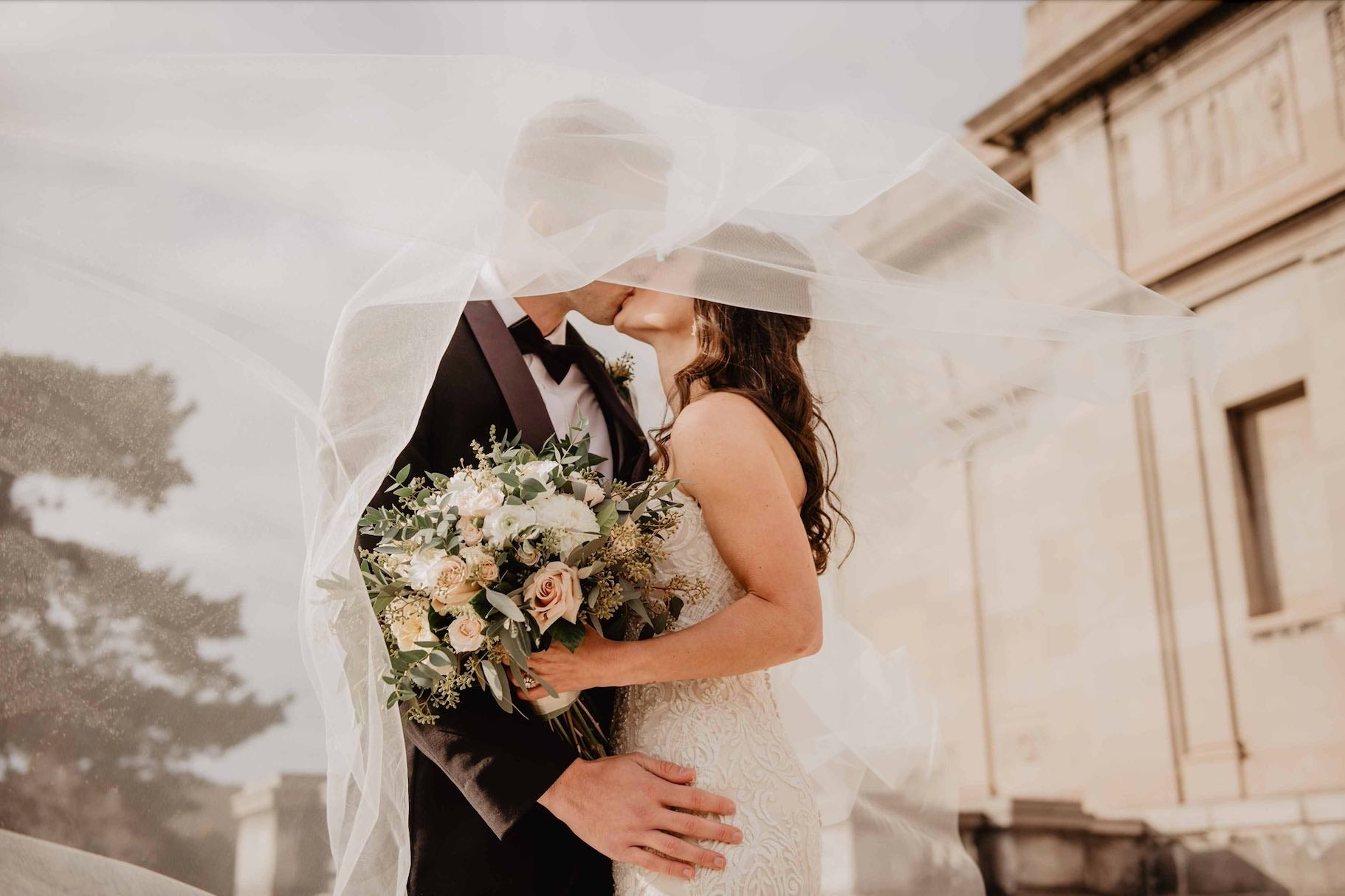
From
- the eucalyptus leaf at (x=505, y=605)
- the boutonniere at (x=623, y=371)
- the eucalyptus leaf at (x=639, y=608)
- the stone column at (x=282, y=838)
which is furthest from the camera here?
the boutonniere at (x=623, y=371)

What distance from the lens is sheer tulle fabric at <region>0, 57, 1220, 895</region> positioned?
2.54 meters

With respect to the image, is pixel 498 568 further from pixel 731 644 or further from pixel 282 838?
pixel 282 838

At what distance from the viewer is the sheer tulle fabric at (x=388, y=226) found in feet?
8.32

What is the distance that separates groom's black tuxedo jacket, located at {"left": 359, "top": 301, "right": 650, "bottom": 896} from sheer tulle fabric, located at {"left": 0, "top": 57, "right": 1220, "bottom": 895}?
0.50 feet

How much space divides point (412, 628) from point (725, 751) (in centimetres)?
79

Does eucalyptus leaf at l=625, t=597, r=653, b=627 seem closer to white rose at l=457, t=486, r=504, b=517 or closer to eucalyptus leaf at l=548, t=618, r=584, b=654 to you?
eucalyptus leaf at l=548, t=618, r=584, b=654

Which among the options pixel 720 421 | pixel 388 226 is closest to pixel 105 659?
pixel 388 226

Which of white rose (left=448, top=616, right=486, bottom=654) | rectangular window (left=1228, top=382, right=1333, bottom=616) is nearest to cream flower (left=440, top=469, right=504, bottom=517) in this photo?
white rose (left=448, top=616, right=486, bottom=654)

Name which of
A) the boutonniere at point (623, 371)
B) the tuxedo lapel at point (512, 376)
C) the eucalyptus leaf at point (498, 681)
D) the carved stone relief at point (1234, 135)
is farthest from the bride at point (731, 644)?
the carved stone relief at point (1234, 135)

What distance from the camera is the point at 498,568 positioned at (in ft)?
7.97

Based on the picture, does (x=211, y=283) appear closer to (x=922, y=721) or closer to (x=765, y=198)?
(x=765, y=198)

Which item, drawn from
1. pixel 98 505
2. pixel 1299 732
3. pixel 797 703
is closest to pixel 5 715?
pixel 98 505

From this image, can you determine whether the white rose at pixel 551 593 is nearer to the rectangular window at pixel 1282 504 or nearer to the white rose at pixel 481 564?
the white rose at pixel 481 564

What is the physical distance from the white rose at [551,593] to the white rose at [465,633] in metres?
0.11
